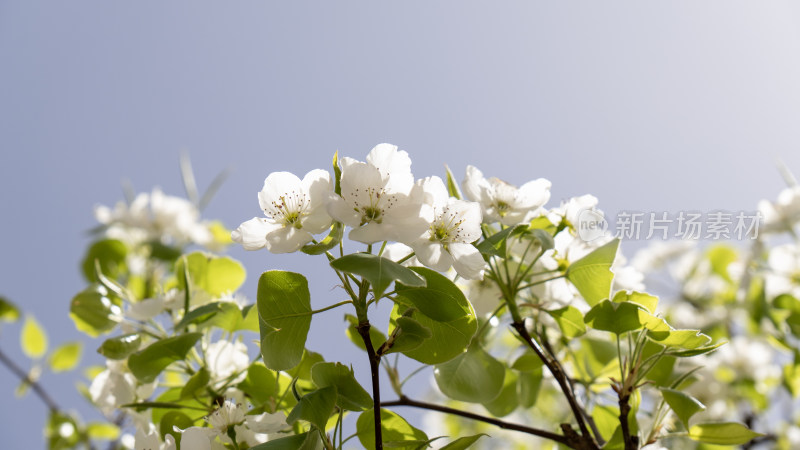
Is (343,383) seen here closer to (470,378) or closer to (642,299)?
(470,378)

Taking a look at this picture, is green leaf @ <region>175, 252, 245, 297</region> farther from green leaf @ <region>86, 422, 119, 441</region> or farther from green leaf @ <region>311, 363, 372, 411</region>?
green leaf @ <region>86, 422, 119, 441</region>

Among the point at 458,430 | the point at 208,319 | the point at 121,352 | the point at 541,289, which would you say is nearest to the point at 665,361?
the point at 541,289

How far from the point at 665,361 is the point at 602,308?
0.68ft

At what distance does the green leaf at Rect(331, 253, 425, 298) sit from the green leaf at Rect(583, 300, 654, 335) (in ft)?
0.96

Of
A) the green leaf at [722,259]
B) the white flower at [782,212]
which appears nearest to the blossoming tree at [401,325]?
the white flower at [782,212]

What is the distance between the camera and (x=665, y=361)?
0.89 metres

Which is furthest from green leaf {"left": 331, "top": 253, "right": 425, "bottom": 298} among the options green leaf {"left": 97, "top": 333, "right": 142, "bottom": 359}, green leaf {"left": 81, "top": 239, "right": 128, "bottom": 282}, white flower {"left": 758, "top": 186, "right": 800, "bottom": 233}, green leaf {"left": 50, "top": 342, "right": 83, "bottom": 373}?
green leaf {"left": 50, "top": 342, "right": 83, "bottom": 373}

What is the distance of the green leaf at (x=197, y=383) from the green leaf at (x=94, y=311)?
23cm

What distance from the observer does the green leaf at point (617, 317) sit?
0.73 meters

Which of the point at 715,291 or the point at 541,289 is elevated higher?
the point at 541,289

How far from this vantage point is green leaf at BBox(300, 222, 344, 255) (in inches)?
24.2

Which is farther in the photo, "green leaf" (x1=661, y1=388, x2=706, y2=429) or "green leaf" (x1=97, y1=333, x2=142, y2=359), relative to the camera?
"green leaf" (x1=97, y1=333, x2=142, y2=359)

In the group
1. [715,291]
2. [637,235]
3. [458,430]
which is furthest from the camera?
[458,430]

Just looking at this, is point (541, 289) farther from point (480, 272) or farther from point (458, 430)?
point (458, 430)
